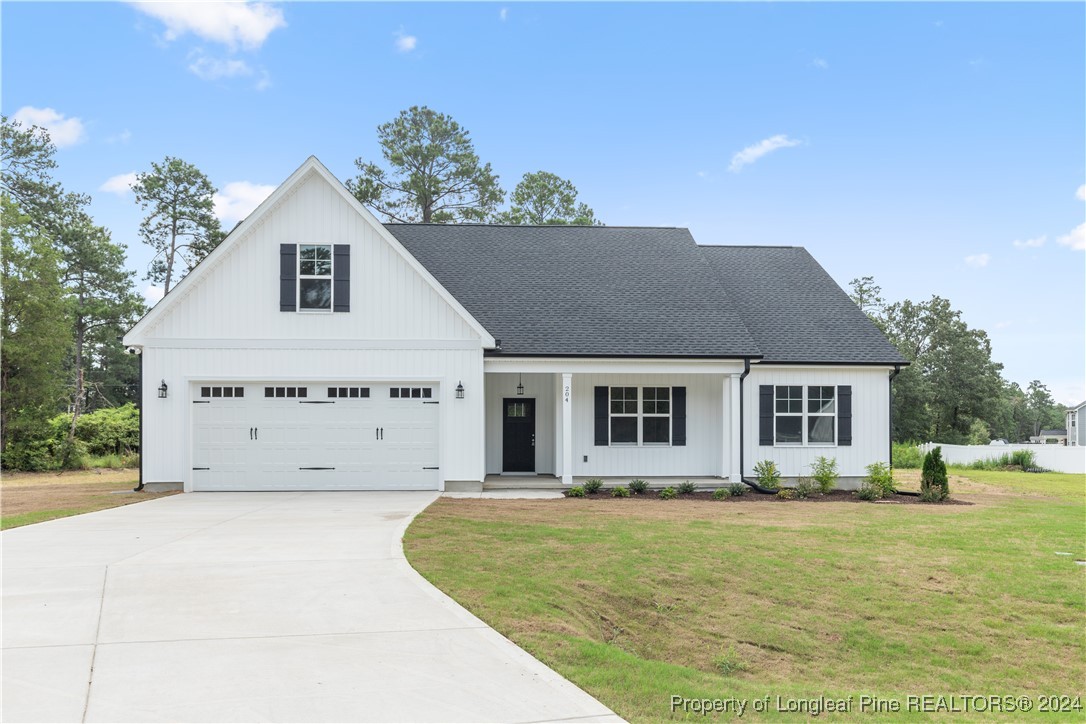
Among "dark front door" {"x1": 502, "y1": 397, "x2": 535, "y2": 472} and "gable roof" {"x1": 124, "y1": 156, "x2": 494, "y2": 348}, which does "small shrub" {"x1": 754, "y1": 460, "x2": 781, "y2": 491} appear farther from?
"gable roof" {"x1": 124, "y1": 156, "x2": 494, "y2": 348}

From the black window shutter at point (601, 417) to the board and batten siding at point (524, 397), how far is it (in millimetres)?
1388

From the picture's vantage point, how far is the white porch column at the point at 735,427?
17.2 meters

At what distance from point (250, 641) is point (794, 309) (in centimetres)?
1711

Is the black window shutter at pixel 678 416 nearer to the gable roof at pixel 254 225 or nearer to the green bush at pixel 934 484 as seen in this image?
the gable roof at pixel 254 225

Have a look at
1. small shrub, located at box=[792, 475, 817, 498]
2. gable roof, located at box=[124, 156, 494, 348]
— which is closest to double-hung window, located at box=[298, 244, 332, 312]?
gable roof, located at box=[124, 156, 494, 348]

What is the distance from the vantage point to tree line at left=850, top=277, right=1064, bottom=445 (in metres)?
44.5

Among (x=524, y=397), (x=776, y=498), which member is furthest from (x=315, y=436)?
(x=776, y=498)

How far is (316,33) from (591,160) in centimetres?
1449

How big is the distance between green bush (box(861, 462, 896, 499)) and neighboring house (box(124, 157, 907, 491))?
2.17ft

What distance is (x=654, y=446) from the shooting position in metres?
17.9

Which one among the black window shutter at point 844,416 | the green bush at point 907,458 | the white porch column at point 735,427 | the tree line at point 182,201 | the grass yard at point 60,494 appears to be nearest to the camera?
the grass yard at point 60,494

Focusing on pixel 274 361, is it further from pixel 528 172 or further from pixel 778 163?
pixel 528 172

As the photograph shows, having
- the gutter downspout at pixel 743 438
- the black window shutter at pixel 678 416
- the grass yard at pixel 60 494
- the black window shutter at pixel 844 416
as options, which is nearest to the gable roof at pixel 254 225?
the grass yard at pixel 60 494

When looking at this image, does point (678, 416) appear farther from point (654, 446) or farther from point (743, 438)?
point (743, 438)
